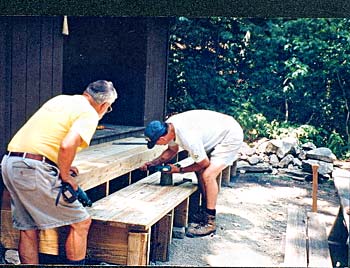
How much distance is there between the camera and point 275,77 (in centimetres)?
248

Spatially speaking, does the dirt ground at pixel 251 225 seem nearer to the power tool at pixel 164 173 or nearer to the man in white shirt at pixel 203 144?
the man in white shirt at pixel 203 144

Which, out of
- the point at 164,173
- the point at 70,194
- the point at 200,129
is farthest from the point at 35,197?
the point at 200,129

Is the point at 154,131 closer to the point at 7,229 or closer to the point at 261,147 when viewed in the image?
the point at 261,147

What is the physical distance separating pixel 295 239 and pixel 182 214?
0.57m

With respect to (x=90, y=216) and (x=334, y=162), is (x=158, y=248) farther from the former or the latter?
(x=334, y=162)

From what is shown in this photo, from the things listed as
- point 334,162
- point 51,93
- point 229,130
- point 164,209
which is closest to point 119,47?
point 51,93

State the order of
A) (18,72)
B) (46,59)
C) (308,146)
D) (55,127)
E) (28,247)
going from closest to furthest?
(55,127), (28,247), (18,72), (46,59), (308,146)

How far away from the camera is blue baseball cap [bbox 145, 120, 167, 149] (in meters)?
2.57

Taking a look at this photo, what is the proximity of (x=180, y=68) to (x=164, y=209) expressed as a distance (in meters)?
0.69

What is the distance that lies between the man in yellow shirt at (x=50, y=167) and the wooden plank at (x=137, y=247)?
0.63 ft

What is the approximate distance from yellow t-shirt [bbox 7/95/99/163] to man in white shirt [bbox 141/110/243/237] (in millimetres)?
526

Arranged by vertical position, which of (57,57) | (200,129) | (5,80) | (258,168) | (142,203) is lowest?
(142,203)

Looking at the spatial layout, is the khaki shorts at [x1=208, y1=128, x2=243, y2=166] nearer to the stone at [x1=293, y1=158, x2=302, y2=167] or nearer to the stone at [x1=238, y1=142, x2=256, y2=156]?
the stone at [x1=238, y1=142, x2=256, y2=156]

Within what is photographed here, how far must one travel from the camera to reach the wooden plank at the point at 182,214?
2.71 m
